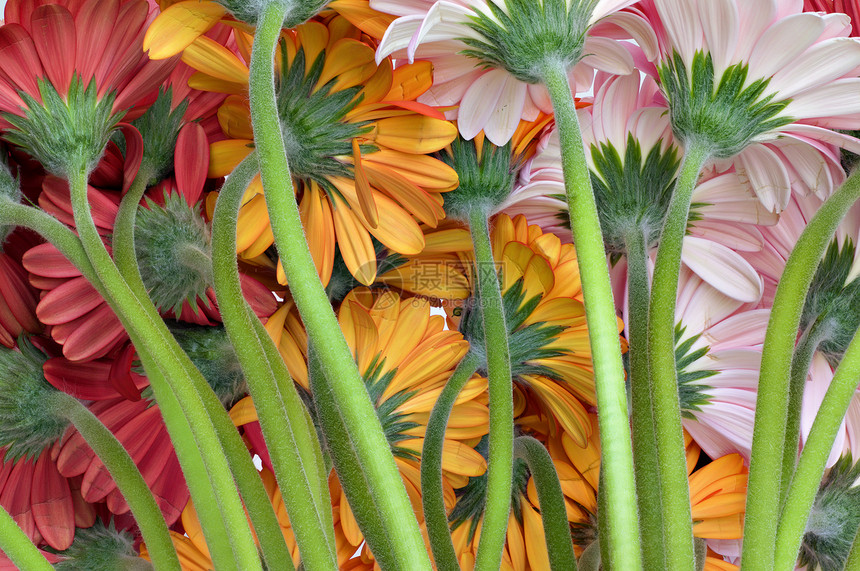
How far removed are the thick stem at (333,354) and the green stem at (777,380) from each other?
0.38 ft

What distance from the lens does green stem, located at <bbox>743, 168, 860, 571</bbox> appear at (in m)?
0.29

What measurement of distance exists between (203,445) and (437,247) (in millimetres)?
160

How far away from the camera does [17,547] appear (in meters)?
0.30

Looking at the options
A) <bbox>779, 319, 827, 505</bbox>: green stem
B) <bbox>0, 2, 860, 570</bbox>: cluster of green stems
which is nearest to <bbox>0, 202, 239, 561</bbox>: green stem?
<bbox>0, 2, 860, 570</bbox>: cluster of green stems

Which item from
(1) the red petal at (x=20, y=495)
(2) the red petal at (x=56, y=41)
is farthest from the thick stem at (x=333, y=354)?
(1) the red petal at (x=20, y=495)

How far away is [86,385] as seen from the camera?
1.26ft

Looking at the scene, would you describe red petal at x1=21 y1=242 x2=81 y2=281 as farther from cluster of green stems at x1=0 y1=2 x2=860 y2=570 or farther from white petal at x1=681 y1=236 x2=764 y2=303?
white petal at x1=681 y1=236 x2=764 y2=303

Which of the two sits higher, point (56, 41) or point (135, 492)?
point (56, 41)

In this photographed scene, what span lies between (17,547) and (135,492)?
0.05 m

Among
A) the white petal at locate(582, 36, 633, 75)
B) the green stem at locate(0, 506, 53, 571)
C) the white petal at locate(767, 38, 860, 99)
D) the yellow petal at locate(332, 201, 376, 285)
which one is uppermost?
the white petal at locate(767, 38, 860, 99)

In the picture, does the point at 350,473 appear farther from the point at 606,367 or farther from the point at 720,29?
the point at 720,29

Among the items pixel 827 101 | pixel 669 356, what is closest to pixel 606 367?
pixel 669 356

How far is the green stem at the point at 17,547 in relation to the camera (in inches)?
11.6

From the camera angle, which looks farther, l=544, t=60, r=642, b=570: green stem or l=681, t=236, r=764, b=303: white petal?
l=681, t=236, r=764, b=303: white petal
